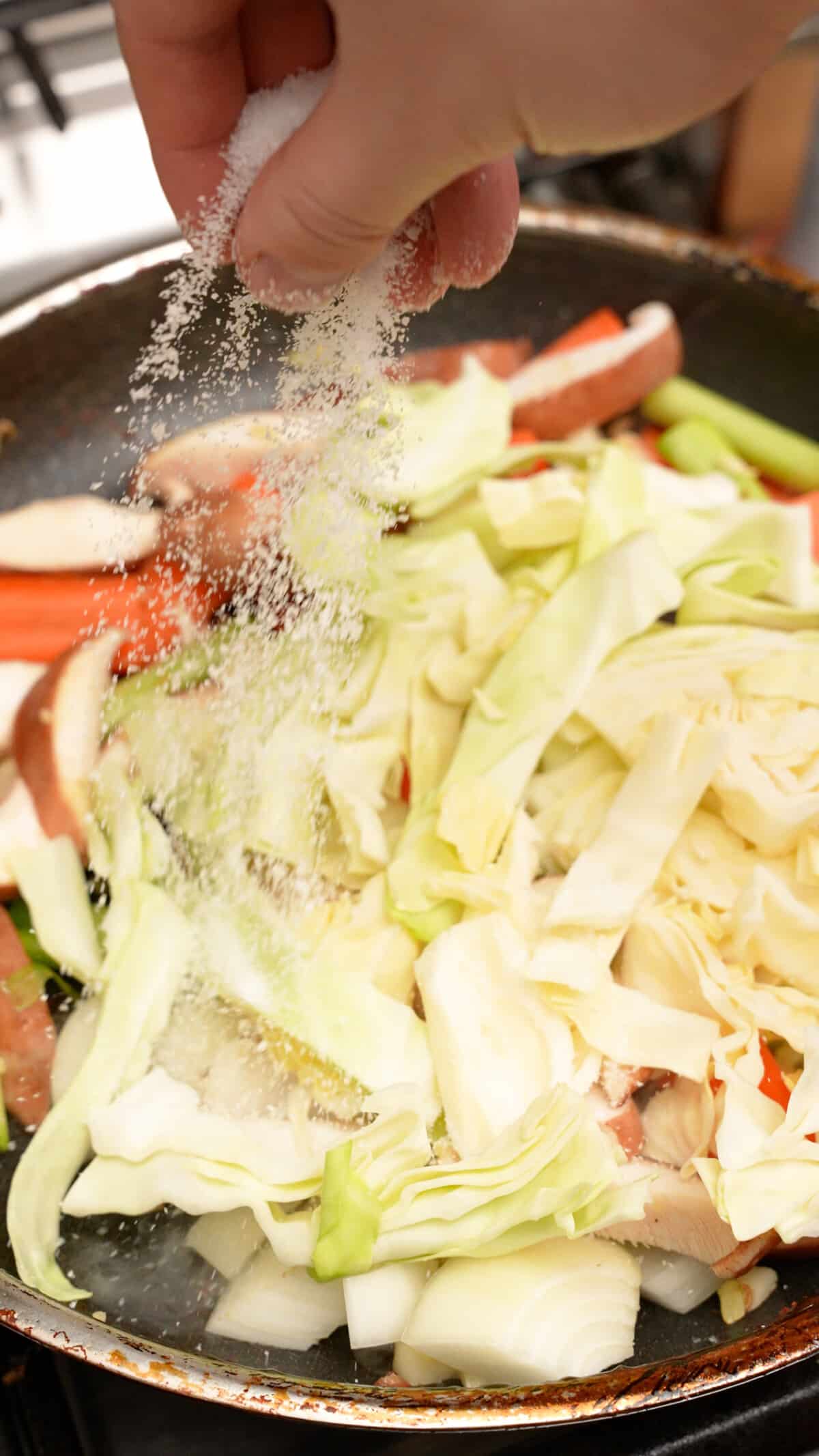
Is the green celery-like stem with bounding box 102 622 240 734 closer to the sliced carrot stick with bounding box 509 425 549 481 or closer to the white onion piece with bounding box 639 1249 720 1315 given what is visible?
the sliced carrot stick with bounding box 509 425 549 481

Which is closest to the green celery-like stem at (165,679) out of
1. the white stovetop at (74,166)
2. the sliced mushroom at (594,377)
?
the sliced mushroom at (594,377)

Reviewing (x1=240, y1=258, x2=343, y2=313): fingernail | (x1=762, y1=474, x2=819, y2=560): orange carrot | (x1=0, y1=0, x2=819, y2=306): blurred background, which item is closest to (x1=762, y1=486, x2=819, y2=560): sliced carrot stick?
(x1=762, y1=474, x2=819, y2=560): orange carrot

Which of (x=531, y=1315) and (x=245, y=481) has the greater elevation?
(x=245, y=481)

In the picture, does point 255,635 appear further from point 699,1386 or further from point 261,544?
point 699,1386

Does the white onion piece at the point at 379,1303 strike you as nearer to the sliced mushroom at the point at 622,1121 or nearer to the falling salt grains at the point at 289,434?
the sliced mushroom at the point at 622,1121

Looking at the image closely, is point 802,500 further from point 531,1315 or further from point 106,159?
point 106,159

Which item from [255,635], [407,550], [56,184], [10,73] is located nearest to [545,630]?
[407,550]

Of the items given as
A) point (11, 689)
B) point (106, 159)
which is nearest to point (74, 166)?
point (106, 159)
